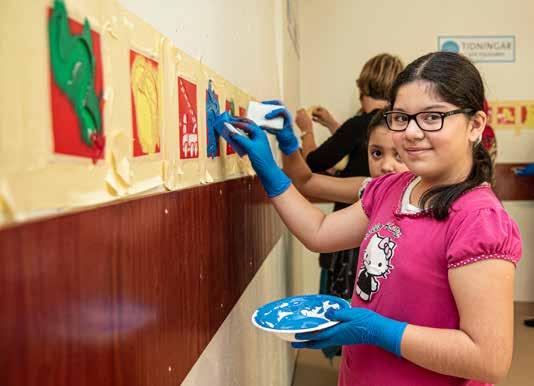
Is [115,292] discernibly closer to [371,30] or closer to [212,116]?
[212,116]

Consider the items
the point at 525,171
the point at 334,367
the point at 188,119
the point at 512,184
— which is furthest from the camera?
the point at 512,184

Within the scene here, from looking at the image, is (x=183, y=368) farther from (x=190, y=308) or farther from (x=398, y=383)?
(x=398, y=383)

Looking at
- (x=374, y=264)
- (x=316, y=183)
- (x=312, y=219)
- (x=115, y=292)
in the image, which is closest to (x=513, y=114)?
(x=316, y=183)

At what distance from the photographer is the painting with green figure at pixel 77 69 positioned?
0.39m

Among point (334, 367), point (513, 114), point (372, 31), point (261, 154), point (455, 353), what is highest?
point (372, 31)

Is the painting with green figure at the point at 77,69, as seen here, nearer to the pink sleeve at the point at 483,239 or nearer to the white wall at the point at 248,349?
the white wall at the point at 248,349

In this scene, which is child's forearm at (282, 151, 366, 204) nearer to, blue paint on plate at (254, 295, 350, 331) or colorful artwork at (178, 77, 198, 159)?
blue paint on plate at (254, 295, 350, 331)

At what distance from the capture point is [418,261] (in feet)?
3.14

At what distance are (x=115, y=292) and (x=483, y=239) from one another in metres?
0.63

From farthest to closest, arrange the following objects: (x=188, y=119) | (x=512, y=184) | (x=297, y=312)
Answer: (x=512, y=184)
(x=297, y=312)
(x=188, y=119)

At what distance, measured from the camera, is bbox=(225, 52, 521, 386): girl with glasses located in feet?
2.84

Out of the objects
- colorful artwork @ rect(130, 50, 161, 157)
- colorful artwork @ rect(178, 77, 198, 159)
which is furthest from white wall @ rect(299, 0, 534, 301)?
colorful artwork @ rect(130, 50, 161, 157)

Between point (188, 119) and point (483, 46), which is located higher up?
point (483, 46)

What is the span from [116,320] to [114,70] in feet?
0.83
